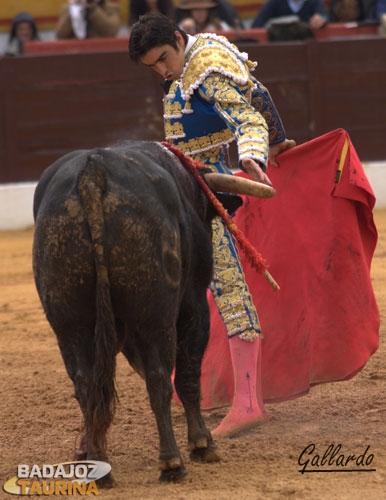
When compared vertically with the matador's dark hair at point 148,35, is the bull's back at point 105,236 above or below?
below

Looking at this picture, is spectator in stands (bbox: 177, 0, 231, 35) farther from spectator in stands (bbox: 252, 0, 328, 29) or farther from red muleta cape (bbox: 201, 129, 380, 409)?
red muleta cape (bbox: 201, 129, 380, 409)

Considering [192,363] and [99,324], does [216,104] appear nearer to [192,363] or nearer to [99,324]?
[192,363]

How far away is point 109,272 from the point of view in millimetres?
2381

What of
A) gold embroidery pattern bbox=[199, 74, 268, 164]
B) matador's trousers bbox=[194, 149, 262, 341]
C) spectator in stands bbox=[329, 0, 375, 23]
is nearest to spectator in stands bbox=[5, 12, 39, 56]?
spectator in stands bbox=[329, 0, 375, 23]

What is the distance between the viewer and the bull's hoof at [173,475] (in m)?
2.54

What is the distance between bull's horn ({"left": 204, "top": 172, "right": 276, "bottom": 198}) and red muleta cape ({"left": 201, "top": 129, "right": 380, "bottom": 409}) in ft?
2.00

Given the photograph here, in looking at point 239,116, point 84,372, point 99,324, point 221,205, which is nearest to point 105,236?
point 99,324

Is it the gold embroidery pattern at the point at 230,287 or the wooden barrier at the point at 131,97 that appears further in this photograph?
the wooden barrier at the point at 131,97

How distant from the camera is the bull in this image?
2.37 metres

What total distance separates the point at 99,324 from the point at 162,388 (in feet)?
0.74

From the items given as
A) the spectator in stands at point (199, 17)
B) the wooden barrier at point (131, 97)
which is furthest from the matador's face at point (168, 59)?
the wooden barrier at point (131, 97)

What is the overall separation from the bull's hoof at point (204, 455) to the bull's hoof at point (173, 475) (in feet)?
0.85

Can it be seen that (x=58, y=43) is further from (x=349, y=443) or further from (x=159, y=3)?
(x=349, y=443)

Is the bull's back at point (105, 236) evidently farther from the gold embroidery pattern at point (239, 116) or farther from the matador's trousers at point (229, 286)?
the matador's trousers at point (229, 286)
